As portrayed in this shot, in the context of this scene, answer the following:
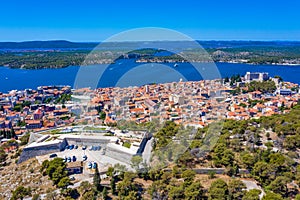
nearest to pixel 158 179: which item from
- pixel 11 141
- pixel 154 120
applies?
pixel 154 120

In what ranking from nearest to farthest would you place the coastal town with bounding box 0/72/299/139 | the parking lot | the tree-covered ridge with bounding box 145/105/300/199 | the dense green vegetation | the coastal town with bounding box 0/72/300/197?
1. the tree-covered ridge with bounding box 145/105/300/199
2. the dense green vegetation
3. the parking lot
4. the coastal town with bounding box 0/72/300/197
5. the coastal town with bounding box 0/72/299/139

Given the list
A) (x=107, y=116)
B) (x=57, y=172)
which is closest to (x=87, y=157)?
(x=57, y=172)

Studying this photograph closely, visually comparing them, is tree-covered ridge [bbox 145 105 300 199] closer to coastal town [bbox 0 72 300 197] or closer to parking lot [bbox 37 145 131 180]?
coastal town [bbox 0 72 300 197]

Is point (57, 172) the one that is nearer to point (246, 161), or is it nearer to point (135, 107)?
point (246, 161)

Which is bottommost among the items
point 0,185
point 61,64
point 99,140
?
point 0,185

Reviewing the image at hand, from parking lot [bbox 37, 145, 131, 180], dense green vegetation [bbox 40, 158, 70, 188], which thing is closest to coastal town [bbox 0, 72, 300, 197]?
parking lot [bbox 37, 145, 131, 180]

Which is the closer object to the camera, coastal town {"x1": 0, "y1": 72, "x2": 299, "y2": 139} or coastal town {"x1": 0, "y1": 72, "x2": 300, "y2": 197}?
coastal town {"x1": 0, "y1": 72, "x2": 300, "y2": 197}

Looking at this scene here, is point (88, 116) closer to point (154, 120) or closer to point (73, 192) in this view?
point (154, 120)

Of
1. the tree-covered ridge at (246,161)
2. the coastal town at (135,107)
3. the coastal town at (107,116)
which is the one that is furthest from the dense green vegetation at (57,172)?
the coastal town at (135,107)

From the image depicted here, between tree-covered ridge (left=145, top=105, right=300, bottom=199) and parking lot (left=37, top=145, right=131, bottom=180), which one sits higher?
tree-covered ridge (left=145, top=105, right=300, bottom=199)

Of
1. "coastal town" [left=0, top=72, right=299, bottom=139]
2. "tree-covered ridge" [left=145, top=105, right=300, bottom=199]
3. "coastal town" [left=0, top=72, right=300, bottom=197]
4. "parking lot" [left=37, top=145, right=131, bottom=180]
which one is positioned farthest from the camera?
"coastal town" [left=0, top=72, right=299, bottom=139]
